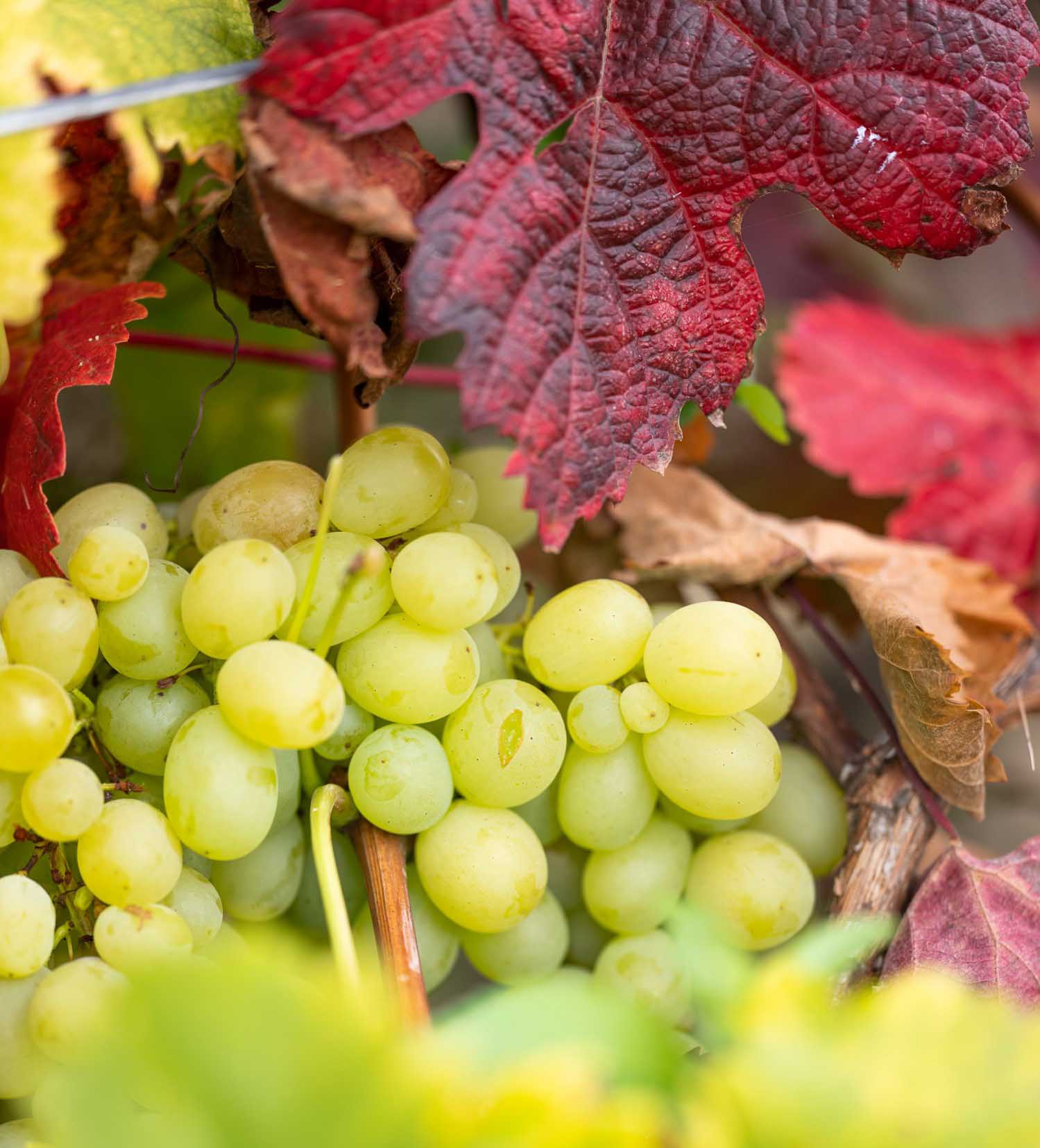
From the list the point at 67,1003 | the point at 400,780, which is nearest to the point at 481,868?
the point at 400,780

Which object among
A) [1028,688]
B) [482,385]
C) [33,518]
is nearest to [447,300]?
[482,385]

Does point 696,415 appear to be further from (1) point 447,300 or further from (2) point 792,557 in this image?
(1) point 447,300

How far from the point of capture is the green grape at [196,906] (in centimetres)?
38

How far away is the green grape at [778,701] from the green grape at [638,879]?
7 centimetres

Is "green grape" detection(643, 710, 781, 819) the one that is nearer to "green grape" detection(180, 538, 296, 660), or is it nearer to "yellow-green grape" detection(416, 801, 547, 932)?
"yellow-green grape" detection(416, 801, 547, 932)

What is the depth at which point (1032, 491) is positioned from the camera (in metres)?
0.87

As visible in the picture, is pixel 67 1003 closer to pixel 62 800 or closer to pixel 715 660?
pixel 62 800

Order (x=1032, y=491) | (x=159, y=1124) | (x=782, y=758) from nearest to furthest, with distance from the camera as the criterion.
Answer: (x=159, y=1124) → (x=782, y=758) → (x=1032, y=491)

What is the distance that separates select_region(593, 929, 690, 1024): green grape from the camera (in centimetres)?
44

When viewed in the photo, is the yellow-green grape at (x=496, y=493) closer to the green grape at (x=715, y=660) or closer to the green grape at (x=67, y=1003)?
the green grape at (x=715, y=660)

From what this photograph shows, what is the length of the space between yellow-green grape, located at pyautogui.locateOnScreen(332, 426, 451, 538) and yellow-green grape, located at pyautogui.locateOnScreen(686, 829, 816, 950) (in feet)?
0.67

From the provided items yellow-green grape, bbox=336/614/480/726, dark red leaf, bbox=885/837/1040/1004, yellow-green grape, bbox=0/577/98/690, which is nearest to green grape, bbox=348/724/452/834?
yellow-green grape, bbox=336/614/480/726

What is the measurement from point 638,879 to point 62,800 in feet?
0.77

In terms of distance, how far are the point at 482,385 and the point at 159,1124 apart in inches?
10.0
